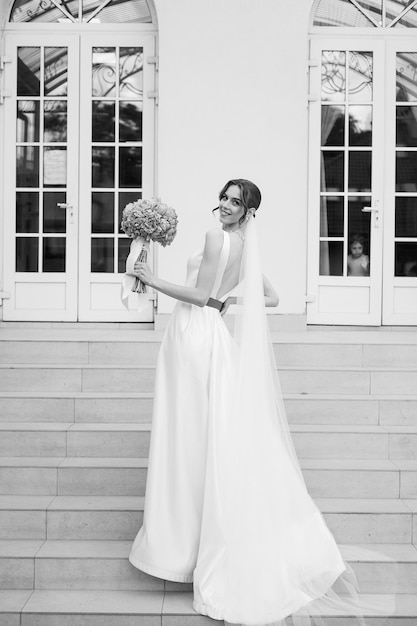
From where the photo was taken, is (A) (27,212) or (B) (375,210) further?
(A) (27,212)

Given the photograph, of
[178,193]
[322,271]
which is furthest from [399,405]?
[178,193]

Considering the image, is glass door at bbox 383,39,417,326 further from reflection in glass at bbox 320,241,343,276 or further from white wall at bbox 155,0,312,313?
white wall at bbox 155,0,312,313

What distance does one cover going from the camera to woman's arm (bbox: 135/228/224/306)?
3525 mm

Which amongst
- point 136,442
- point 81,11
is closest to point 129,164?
point 81,11

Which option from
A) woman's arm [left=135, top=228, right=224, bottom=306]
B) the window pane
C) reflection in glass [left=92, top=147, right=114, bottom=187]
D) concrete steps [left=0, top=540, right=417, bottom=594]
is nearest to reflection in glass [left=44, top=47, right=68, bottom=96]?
reflection in glass [left=92, top=147, right=114, bottom=187]

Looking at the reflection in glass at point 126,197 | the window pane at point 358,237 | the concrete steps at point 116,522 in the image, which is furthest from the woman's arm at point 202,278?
the window pane at point 358,237

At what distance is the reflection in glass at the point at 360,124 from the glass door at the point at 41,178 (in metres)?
2.45

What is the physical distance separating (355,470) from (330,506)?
1.03ft

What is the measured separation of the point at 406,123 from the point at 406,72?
1.46 ft

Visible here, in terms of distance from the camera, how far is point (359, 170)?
6.96 meters

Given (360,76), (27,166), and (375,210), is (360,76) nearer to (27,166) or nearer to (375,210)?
(375,210)

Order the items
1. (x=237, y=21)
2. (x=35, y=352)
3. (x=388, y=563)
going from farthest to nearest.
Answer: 1. (x=237, y=21)
2. (x=35, y=352)
3. (x=388, y=563)

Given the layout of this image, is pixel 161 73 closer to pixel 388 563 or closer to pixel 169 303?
pixel 169 303

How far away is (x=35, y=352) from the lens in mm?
5688
